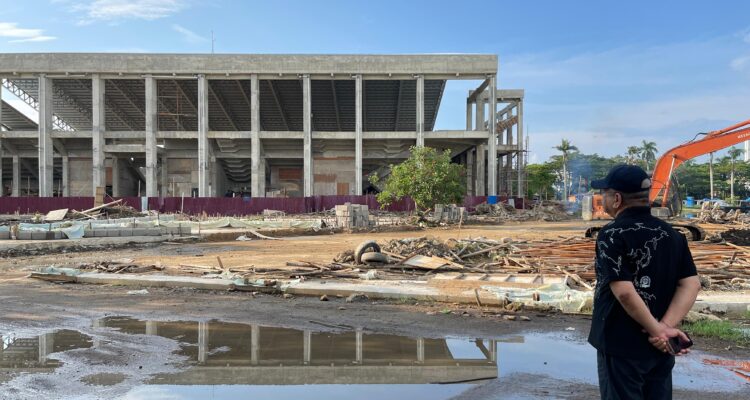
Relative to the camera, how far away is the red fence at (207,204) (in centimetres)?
4353

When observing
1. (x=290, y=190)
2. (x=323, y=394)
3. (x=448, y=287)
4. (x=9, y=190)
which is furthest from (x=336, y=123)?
(x=323, y=394)

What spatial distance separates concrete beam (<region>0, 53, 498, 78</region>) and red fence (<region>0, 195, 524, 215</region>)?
1166 centimetres

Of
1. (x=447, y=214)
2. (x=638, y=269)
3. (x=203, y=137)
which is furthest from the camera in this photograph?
(x=203, y=137)

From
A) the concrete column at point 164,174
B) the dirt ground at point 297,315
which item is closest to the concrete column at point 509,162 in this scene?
the concrete column at point 164,174

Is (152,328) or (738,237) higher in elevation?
(738,237)

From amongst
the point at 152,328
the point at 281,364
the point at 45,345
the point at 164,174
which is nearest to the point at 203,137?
the point at 164,174

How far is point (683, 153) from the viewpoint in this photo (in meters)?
23.6

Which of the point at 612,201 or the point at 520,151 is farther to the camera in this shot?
the point at 520,151

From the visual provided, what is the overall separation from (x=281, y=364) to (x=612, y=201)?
383cm

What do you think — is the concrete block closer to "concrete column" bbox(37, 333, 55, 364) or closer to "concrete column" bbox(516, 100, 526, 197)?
"concrete column" bbox(37, 333, 55, 364)

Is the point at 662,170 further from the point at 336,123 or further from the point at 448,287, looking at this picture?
the point at 336,123

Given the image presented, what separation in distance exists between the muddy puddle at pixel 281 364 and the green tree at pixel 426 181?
97.9ft

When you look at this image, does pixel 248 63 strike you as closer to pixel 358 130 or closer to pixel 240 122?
pixel 358 130

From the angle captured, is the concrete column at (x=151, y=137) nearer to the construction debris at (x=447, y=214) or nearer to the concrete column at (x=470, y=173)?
the construction debris at (x=447, y=214)
